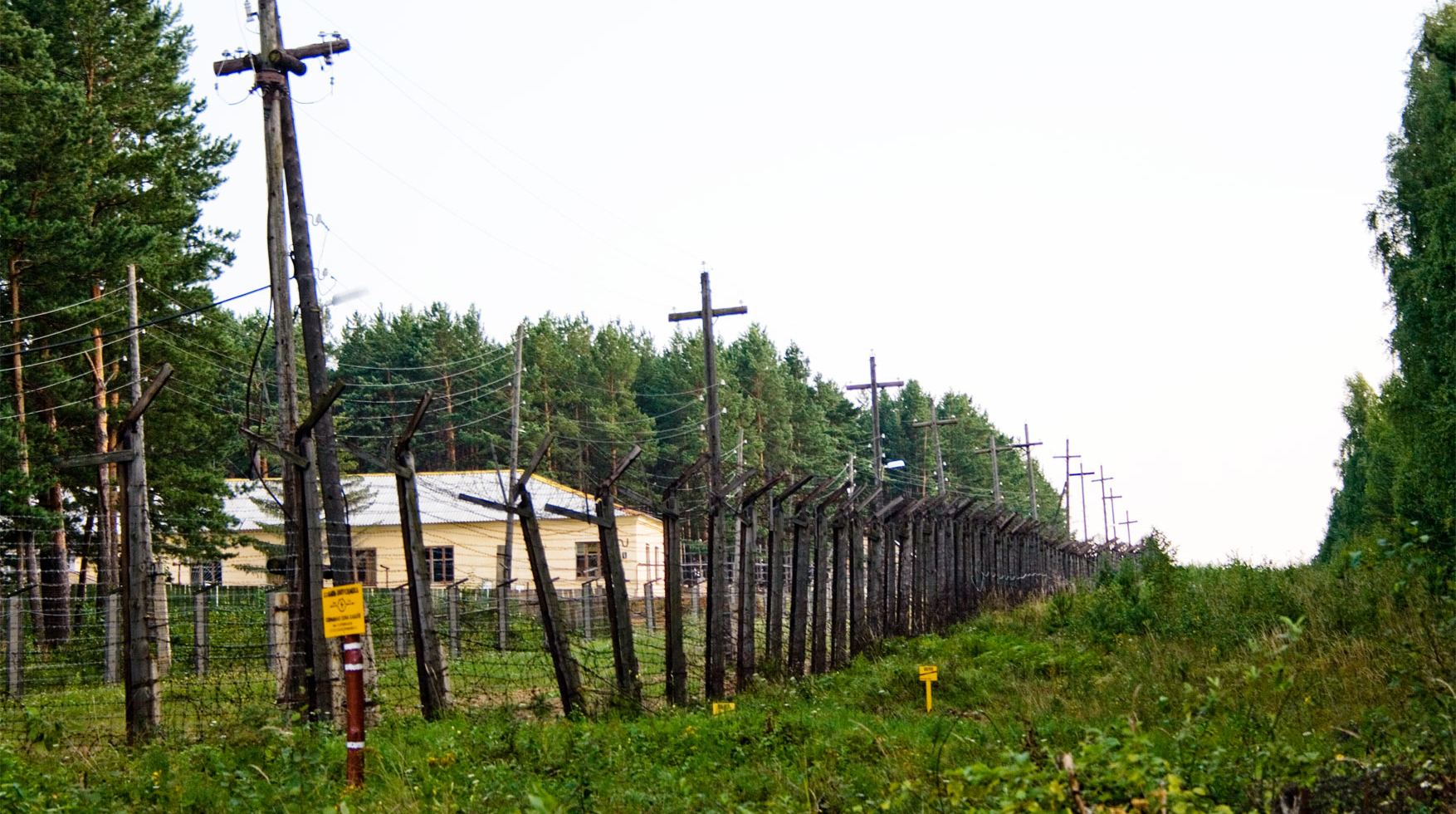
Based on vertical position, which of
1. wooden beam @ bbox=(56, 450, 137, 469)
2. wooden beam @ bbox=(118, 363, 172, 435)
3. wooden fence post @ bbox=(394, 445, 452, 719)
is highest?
wooden beam @ bbox=(118, 363, 172, 435)

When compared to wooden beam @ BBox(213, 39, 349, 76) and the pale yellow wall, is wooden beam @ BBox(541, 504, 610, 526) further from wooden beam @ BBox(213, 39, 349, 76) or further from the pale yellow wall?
the pale yellow wall

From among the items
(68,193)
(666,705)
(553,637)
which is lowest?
(666,705)

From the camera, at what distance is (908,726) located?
32.8ft

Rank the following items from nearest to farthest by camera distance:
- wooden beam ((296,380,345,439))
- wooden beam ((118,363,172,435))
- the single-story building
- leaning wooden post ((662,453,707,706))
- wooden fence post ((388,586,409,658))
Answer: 1. wooden beam ((118,363,172,435))
2. wooden beam ((296,380,345,439))
3. leaning wooden post ((662,453,707,706))
4. wooden fence post ((388,586,409,658))
5. the single-story building

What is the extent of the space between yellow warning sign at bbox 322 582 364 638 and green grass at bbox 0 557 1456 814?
2.85 ft

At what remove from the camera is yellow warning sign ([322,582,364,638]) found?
27.1 feet

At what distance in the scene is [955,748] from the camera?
8398mm

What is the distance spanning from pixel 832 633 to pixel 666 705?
17.8 feet

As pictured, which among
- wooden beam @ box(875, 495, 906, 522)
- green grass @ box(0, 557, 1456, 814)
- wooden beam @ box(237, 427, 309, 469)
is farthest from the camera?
wooden beam @ box(875, 495, 906, 522)

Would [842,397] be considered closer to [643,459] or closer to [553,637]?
[643,459]

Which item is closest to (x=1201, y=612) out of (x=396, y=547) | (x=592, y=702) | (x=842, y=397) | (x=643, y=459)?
(x=592, y=702)

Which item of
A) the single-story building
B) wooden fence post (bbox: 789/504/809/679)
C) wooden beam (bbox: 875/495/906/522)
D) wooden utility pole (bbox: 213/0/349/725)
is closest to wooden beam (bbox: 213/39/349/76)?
wooden utility pole (bbox: 213/0/349/725)

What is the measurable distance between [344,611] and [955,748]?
3799 mm

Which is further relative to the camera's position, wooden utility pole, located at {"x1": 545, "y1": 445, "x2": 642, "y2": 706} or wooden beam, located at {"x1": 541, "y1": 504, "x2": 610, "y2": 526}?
wooden utility pole, located at {"x1": 545, "y1": 445, "x2": 642, "y2": 706}
